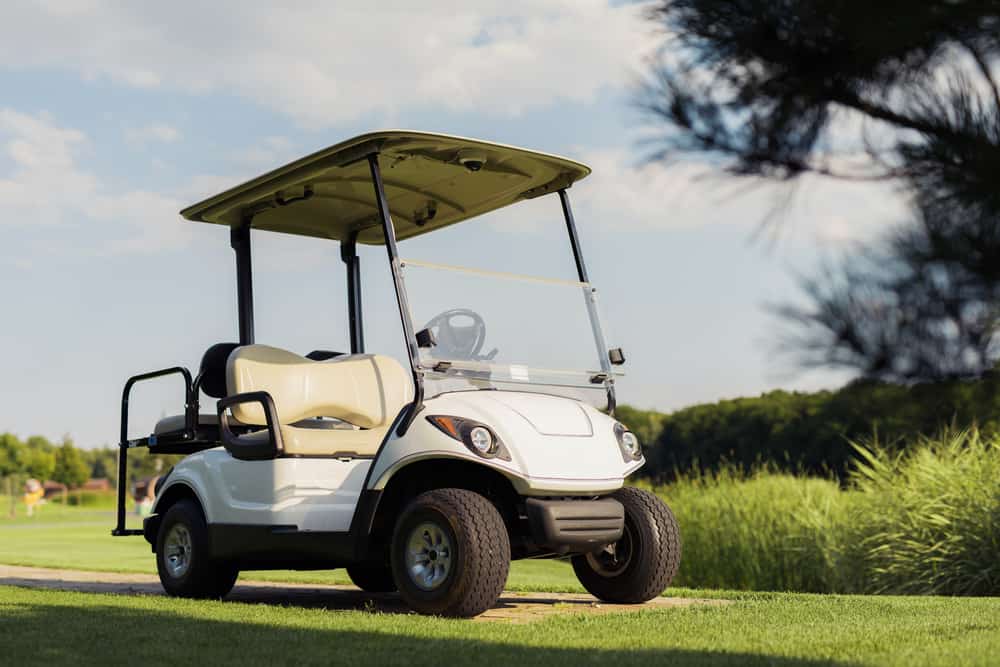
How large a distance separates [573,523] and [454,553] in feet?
1.95

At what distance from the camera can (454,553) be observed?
221 inches

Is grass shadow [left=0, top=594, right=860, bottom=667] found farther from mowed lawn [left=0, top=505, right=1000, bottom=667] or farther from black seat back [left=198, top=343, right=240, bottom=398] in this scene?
black seat back [left=198, top=343, right=240, bottom=398]

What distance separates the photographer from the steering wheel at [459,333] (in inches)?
252

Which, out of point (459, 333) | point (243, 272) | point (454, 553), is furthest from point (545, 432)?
point (243, 272)

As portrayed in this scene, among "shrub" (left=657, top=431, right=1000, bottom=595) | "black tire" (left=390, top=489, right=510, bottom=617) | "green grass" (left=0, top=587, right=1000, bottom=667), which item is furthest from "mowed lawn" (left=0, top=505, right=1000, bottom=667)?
"shrub" (left=657, top=431, right=1000, bottom=595)

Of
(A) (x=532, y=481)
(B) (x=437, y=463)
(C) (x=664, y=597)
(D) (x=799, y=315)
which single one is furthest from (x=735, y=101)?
(C) (x=664, y=597)

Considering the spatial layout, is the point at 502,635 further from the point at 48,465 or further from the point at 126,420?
the point at 48,465

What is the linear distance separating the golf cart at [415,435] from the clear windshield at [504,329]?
0.04 ft

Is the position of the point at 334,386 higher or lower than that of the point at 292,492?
higher

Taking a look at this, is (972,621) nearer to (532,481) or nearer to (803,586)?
(532,481)

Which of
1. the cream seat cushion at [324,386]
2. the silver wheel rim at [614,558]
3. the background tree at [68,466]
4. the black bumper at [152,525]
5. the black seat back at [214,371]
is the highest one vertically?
the background tree at [68,466]

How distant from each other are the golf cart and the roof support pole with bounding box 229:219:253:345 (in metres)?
0.01

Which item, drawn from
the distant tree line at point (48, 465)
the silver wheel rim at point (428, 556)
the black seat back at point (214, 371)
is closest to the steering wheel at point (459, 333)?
the silver wheel rim at point (428, 556)

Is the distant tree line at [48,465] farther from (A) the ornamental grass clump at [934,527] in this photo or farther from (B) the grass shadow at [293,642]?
(B) the grass shadow at [293,642]
